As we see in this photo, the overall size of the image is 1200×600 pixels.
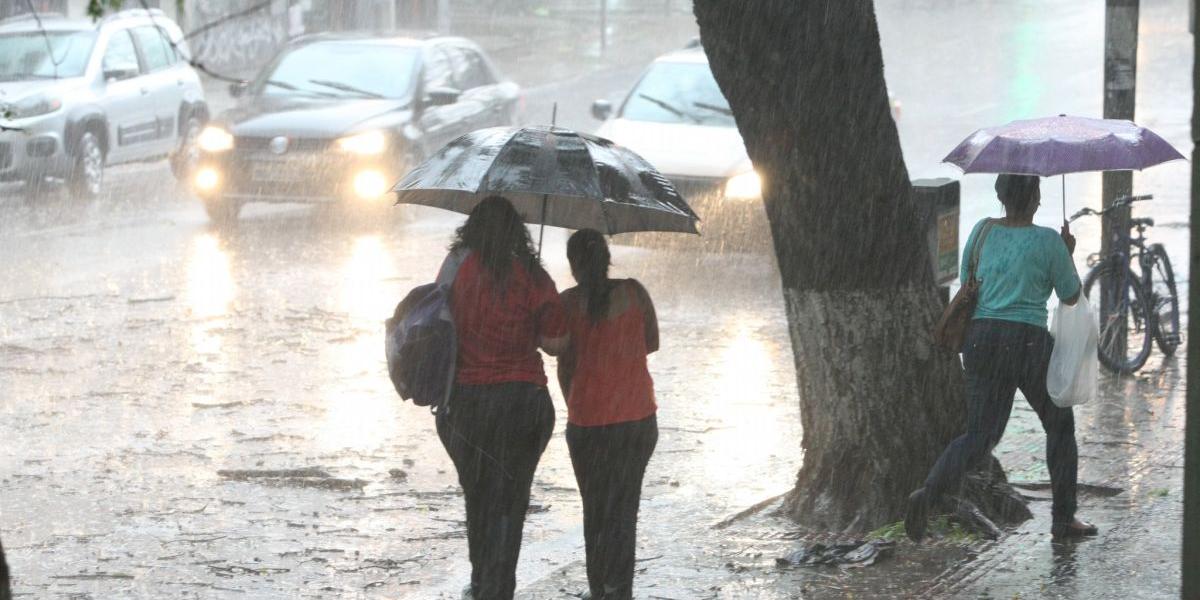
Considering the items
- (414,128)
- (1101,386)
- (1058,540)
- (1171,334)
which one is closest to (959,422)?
(1058,540)

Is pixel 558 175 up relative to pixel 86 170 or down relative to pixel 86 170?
down

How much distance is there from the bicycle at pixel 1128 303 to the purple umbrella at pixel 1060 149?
2.92 metres

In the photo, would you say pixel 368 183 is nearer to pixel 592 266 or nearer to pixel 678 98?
pixel 678 98

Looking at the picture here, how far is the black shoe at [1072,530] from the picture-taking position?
6477mm

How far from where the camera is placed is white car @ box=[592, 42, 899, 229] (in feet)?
44.1

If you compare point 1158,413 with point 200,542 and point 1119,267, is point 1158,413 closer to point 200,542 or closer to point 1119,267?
point 1119,267

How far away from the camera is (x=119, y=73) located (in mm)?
19156

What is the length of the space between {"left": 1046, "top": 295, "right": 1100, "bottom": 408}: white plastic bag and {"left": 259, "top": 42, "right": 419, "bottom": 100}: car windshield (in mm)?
11387

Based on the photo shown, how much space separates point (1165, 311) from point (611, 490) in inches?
237

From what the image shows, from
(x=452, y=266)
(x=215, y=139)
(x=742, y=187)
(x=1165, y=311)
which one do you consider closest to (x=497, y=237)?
(x=452, y=266)

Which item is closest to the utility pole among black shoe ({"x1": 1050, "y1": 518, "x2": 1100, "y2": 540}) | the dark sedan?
black shoe ({"x1": 1050, "y1": 518, "x2": 1100, "y2": 540})

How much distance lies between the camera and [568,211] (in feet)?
20.1

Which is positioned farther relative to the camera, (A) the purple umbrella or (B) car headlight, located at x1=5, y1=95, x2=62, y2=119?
(B) car headlight, located at x1=5, y1=95, x2=62, y2=119

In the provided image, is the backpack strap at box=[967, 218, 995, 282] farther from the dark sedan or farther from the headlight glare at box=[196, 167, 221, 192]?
the headlight glare at box=[196, 167, 221, 192]
